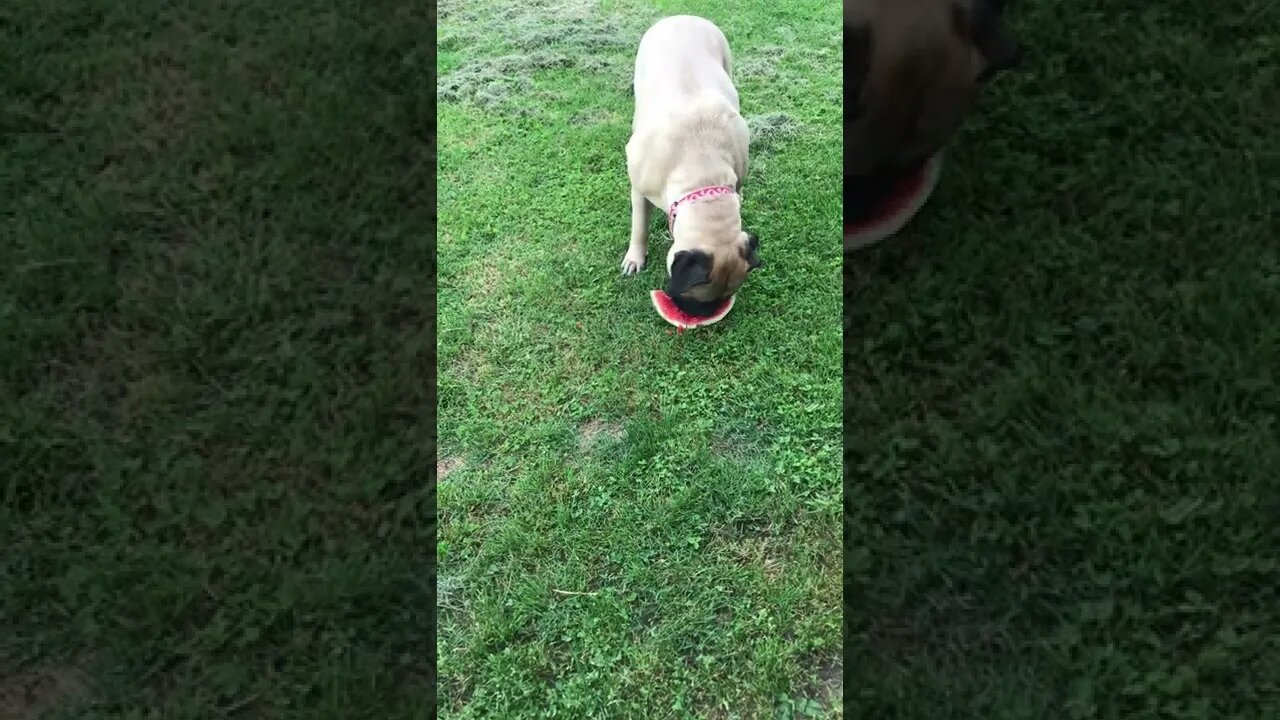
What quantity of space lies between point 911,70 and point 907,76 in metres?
0.02

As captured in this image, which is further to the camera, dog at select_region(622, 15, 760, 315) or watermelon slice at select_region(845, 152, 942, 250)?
watermelon slice at select_region(845, 152, 942, 250)

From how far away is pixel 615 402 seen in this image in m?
2.58

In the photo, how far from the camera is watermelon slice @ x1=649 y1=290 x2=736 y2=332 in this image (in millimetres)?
2717

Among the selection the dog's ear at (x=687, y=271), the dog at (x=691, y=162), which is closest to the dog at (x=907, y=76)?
the dog at (x=691, y=162)

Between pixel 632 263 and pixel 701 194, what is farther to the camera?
pixel 632 263

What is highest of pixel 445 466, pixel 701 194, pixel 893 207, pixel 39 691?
pixel 701 194

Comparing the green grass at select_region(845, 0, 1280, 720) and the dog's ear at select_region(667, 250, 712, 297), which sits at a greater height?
the dog's ear at select_region(667, 250, 712, 297)

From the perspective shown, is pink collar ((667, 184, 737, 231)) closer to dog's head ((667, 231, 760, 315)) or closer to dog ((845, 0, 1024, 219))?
dog's head ((667, 231, 760, 315))

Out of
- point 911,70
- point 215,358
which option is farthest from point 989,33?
point 215,358

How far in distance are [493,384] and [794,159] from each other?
1.30 metres

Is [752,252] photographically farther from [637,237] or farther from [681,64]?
[681,64]

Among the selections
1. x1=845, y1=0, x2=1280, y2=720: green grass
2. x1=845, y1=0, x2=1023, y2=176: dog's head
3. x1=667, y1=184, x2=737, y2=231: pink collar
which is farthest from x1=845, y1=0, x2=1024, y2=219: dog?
x1=667, y1=184, x2=737, y2=231: pink collar

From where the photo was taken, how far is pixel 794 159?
308 centimetres

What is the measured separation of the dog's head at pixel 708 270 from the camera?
254 centimetres
